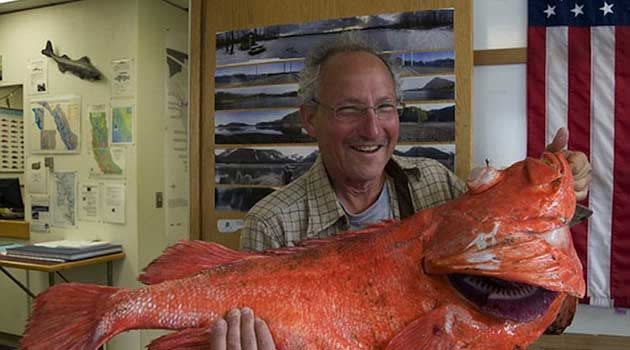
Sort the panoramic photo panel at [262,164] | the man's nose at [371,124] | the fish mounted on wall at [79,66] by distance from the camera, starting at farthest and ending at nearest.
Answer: the fish mounted on wall at [79,66] → the panoramic photo panel at [262,164] → the man's nose at [371,124]

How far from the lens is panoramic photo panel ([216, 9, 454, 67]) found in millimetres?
2418

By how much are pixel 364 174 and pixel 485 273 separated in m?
0.58

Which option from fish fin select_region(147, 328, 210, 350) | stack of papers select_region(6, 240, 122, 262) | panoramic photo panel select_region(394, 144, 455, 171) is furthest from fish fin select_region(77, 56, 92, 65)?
fish fin select_region(147, 328, 210, 350)

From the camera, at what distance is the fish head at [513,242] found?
0.76 metres

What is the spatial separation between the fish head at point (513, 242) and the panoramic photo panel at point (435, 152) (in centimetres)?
154

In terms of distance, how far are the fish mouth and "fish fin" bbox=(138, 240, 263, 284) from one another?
448 mm

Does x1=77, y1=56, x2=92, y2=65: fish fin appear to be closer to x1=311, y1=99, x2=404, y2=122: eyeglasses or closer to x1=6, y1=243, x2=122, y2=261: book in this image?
x1=6, y1=243, x2=122, y2=261: book

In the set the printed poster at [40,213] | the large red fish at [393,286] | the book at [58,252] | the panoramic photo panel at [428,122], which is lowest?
the book at [58,252]

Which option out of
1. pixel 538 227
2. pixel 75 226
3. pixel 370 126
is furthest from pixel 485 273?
pixel 75 226

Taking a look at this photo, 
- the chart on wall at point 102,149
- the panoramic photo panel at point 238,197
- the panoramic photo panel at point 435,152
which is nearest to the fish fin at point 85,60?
the chart on wall at point 102,149

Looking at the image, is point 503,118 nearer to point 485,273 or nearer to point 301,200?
point 301,200

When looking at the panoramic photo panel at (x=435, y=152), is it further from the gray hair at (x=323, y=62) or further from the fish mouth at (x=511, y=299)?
the fish mouth at (x=511, y=299)

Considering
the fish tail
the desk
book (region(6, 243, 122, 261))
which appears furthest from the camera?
the fish tail

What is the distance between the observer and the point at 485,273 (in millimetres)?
771
